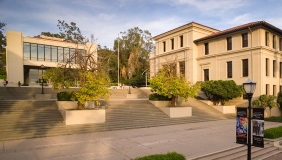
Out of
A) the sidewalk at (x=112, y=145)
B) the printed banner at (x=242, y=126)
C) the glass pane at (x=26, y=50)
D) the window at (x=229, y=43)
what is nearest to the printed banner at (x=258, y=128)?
the printed banner at (x=242, y=126)

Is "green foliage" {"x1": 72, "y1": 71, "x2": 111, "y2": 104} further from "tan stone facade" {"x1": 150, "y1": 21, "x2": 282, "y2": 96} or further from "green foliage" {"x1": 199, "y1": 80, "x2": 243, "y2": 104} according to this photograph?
"green foliage" {"x1": 199, "y1": 80, "x2": 243, "y2": 104}

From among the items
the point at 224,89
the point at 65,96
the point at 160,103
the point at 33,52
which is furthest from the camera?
the point at 33,52

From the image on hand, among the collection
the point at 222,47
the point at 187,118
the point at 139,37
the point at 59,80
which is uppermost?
the point at 139,37

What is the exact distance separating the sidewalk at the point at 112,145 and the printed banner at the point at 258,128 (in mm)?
1983

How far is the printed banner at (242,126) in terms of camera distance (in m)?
8.16

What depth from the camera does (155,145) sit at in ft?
33.0

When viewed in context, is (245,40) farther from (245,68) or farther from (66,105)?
(66,105)

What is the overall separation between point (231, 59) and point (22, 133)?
84.6 feet

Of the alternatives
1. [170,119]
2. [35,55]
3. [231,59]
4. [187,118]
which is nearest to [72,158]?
[170,119]

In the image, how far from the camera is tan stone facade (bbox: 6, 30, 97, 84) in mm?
33719

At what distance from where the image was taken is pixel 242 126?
328 inches

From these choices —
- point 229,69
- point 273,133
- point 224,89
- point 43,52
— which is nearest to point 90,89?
point 273,133

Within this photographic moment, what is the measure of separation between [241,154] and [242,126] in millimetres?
2164

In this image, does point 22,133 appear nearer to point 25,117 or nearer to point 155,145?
point 25,117
